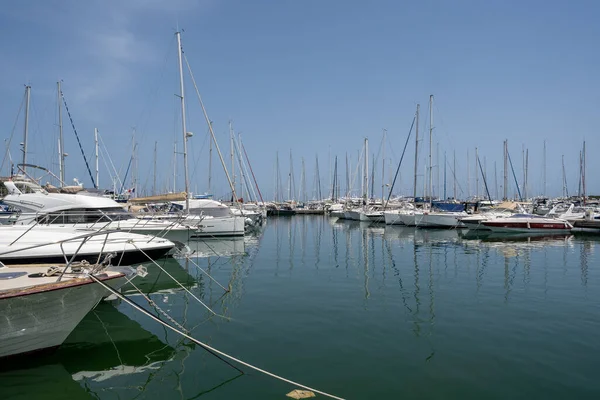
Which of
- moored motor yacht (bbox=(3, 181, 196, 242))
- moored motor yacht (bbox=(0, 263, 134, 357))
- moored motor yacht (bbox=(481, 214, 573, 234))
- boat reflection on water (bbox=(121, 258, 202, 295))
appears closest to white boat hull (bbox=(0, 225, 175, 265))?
boat reflection on water (bbox=(121, 258, 202, 295))

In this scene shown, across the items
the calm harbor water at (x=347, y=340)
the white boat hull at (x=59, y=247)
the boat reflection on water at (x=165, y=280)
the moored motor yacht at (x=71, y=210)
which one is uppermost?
the moored motor yacht at (x=71, y=210)

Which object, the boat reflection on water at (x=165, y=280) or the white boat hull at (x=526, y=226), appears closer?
the boat reflection on water at (x=165, y=280)

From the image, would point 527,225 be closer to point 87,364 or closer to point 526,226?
point 526,226

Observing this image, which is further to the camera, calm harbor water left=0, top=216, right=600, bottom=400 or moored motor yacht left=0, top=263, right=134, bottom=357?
moored motor yacht left=0, top=263, right=134, bottom=357

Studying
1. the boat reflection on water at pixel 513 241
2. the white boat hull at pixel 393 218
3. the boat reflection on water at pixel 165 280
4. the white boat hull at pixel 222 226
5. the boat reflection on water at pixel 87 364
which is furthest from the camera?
the white boat hull at pixel 393 218

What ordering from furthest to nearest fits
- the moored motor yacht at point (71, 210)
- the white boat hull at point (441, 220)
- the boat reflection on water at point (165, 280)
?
the white boat hull at point (441, 220), the moored motor yacht at point (71, 210), the boat reflection on water at point (165, 280)

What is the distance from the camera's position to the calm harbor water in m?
6.66

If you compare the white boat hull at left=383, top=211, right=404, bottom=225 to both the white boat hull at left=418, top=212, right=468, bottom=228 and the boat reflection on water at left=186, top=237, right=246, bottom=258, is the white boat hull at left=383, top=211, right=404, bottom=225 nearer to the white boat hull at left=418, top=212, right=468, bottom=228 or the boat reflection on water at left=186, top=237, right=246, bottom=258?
the white boat hull at left=418, top=212, right=468, bottom=228

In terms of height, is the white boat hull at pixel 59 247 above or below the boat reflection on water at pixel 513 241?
above

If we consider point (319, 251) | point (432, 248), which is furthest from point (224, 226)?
point (432, 248)

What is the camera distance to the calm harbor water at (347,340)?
6.66 m

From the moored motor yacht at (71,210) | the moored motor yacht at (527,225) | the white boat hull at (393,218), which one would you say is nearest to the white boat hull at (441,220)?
the white boat hull at (393,218)

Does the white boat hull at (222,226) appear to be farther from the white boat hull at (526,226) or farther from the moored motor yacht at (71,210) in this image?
the white boat hull at (526,226)

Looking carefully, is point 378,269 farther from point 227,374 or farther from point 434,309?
point 227,374
